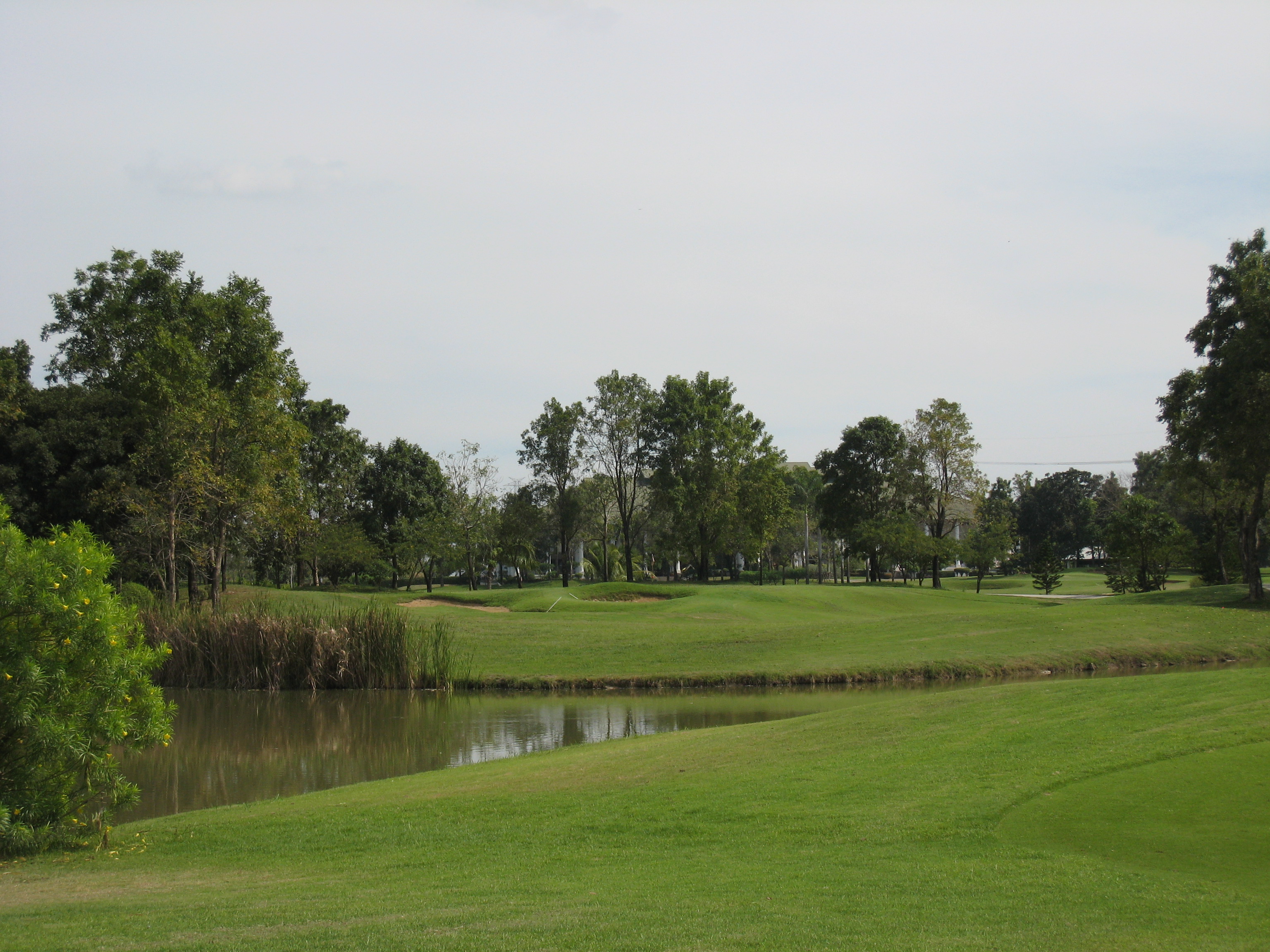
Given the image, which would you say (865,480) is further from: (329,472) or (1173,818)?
(1173,818)

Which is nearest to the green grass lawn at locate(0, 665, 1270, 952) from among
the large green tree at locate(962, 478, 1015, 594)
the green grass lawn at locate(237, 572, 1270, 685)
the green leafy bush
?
the green leafy bush

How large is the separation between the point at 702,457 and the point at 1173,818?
5224 centimetres

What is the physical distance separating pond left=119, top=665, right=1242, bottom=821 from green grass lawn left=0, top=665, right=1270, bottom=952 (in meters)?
2.87

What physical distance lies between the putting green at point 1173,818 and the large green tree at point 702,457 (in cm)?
4925

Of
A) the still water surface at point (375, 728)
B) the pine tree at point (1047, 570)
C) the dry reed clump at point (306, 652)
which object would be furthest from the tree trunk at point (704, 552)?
the still water surface at point (375, 728)

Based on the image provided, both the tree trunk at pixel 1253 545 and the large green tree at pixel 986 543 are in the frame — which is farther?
the large green tree at pixel 986 543

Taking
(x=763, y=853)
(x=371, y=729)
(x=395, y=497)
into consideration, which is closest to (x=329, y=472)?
(x=395, y=497)

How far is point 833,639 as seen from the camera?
32.1m

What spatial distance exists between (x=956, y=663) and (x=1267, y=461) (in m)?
16.9

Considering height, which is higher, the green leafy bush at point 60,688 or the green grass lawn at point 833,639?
the green leafy bush at point 60,688

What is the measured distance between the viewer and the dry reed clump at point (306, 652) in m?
27.4

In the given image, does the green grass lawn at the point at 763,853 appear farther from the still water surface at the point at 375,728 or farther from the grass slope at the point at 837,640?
the grass slope at the point at 837,640

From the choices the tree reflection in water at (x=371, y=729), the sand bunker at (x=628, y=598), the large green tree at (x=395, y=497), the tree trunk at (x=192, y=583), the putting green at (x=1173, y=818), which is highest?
the large green tree at (x=395, y=497)

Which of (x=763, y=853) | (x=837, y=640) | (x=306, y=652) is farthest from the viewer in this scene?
(x=837, y=640)
